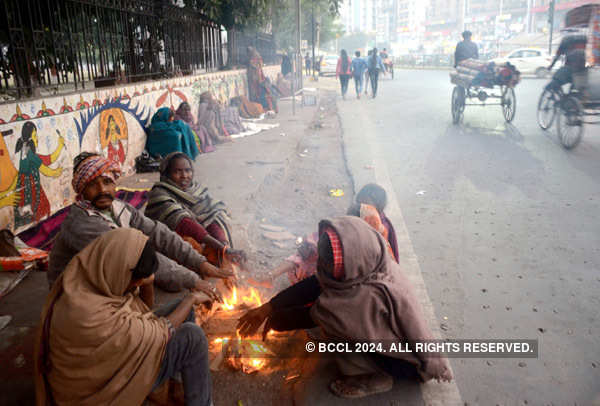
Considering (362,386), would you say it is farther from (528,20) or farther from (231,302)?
(528,20)

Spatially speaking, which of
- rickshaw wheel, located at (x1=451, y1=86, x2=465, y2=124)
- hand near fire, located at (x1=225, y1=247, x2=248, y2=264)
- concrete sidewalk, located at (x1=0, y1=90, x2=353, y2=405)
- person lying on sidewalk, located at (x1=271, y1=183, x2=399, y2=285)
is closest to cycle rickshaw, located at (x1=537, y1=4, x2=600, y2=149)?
rickshaw wheel, located at (x1=451, y1=86, x2=465, y2=124)

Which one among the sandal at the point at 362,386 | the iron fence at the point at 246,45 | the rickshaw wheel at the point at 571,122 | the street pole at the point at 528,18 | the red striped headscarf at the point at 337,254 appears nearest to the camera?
the red striped headscarf at the point at 337,254

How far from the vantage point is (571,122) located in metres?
7.52

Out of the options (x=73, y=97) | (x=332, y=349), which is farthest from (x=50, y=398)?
(x=73, y=97)

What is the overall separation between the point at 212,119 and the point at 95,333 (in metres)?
8.34

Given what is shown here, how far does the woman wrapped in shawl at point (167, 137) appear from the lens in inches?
290

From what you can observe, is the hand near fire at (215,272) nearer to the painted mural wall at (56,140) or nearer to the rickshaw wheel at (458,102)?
the painted mural wall at (56,140)

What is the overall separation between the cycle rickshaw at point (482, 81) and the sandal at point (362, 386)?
28.6ft

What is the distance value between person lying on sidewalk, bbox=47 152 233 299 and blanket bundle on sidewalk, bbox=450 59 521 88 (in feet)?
28.2

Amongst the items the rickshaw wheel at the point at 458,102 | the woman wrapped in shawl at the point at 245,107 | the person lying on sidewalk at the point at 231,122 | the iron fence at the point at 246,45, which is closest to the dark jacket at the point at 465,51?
the rickshaw wheel at the point at 458,102

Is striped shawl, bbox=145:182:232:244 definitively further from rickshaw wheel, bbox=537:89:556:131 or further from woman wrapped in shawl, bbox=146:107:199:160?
rickshaw wheel, bbox=537:89:556:131

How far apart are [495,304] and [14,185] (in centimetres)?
452

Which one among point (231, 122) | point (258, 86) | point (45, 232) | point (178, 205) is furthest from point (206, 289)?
point (258, 86)

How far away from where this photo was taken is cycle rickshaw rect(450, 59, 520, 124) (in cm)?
943
